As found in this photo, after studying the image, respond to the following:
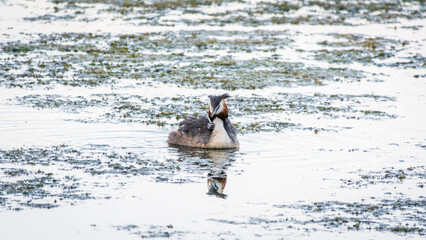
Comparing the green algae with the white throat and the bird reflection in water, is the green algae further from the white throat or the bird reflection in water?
the bird reflection in water

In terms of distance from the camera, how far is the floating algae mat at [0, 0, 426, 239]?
10.3m

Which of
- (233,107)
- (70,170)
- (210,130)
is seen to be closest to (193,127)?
(210,130)

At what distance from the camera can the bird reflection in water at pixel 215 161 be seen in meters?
11.9

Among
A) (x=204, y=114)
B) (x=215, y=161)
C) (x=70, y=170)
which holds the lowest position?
(x=215, y=161)

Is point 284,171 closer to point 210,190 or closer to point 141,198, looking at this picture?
point 210,190

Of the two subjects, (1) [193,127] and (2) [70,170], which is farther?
(1) [193,127]

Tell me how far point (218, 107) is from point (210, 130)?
1.69ft

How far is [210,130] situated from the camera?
15484 mm

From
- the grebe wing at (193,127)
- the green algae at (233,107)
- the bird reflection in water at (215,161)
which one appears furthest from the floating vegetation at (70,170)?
the green algae at (233,107)

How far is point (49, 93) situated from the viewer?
1883 cm

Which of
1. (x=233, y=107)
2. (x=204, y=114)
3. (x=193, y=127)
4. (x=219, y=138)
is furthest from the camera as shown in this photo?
(x=233, y=107)

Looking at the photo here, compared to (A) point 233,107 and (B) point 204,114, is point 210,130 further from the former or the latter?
Result: (A) point 233,107

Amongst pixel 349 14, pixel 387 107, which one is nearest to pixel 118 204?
pixel 387 107

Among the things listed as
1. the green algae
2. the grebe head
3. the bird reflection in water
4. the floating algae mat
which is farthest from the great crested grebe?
the green algae
